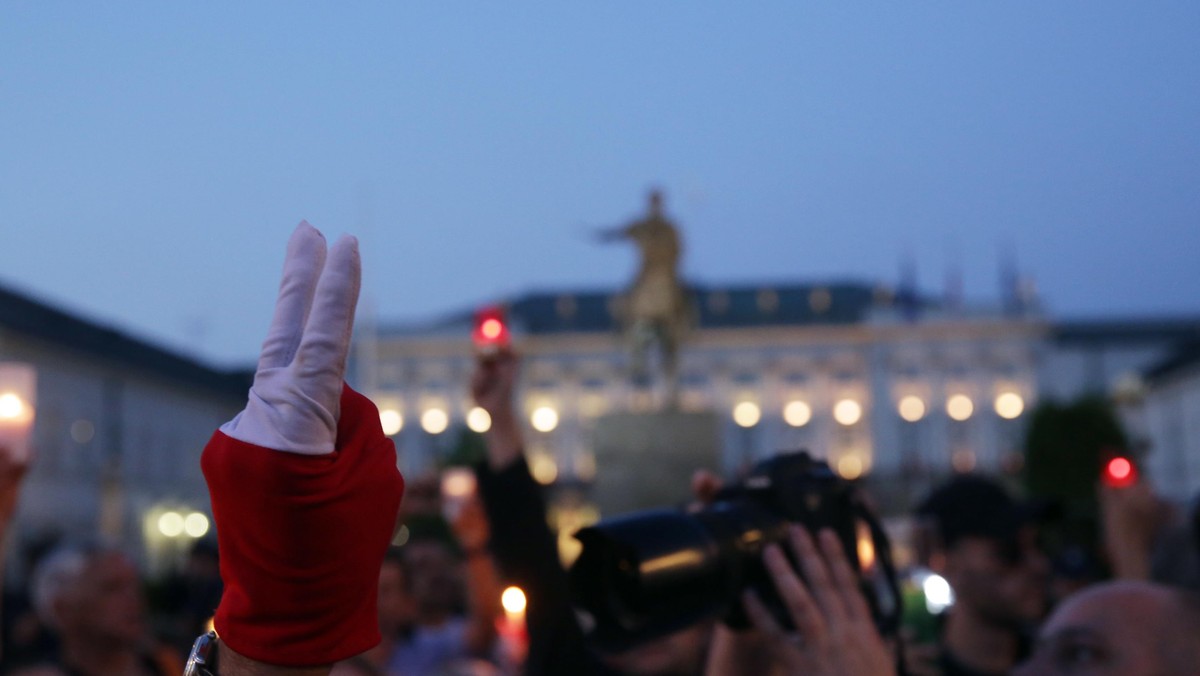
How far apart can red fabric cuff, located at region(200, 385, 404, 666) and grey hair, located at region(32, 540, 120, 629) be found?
11.2 feet

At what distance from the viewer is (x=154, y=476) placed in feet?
137

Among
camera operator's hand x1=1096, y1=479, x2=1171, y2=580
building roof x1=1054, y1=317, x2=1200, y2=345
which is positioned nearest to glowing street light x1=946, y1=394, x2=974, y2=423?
building roof x1=1054, y1=317, x2=1200, y2=345

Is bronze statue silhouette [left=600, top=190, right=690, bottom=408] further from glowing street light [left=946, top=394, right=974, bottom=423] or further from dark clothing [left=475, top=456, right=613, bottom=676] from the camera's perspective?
glowing street light [left=946, top=394, right=974, bottom=423]

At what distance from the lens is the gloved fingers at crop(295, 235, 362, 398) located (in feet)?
2.78

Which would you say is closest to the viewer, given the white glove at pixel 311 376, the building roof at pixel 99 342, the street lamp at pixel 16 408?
the white glove at pixel 311 376

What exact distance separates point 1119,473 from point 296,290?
11.8 feet

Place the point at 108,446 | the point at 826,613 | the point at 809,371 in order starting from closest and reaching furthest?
the point at 826,613 → the point at 108,446 → the point at 809,371

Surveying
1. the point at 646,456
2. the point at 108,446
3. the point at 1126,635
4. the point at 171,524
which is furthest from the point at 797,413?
the point at 1126,635

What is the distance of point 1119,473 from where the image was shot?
403cm

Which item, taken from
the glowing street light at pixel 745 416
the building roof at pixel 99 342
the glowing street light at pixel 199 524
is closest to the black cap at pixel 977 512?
the glowing street light at pixel 199 524

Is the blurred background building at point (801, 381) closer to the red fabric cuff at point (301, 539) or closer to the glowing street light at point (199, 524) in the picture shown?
the glowing street light at point (199, 524)

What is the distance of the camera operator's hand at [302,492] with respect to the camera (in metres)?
0.85

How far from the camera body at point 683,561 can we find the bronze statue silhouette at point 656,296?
509 inches

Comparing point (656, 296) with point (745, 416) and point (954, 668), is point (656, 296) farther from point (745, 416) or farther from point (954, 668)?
point (745, 416)
